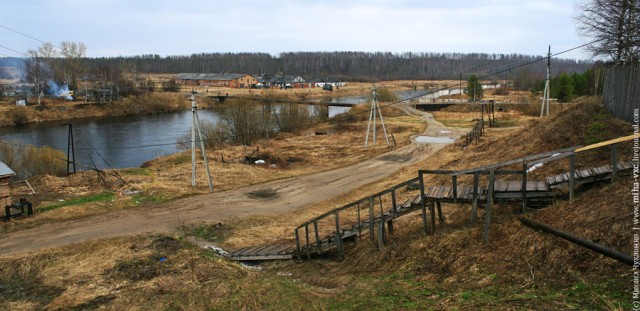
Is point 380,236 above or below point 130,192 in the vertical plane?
above

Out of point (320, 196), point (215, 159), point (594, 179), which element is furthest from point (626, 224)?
point (215, 159)

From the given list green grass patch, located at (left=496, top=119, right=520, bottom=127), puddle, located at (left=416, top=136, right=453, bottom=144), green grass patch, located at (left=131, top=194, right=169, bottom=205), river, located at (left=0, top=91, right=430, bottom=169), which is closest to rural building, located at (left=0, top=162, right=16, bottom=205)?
green grass patch, located at (left=131, top=194, right=169, bottom=205)

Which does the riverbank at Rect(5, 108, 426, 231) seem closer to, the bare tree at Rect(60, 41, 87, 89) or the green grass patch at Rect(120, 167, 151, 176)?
the green grass patch at Rect(120, 167, 151, 176)

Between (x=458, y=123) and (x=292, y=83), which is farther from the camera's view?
(x=292, y=83)

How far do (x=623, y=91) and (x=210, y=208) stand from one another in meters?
15.1

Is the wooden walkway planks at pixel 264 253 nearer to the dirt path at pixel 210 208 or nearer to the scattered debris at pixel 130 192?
the dirt path at pixel 210 208

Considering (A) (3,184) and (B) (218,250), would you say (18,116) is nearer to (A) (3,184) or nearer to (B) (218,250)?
(A) (3,184)

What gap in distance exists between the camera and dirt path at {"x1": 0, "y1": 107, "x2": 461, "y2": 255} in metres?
15.5

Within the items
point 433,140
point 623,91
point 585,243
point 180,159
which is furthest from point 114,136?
point 585,243

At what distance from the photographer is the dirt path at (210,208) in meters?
15.5

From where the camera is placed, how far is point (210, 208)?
62.1ft

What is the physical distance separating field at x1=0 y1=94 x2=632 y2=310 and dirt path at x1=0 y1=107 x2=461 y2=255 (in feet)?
1.34

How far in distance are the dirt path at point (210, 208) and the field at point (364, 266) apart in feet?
1.34

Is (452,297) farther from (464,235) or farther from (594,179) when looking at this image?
(594,179)
